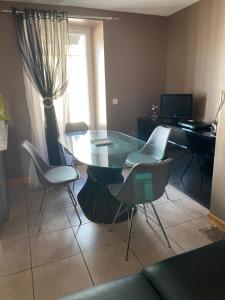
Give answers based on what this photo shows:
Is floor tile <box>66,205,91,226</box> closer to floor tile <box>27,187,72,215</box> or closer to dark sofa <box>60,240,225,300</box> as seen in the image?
floor tile <box>27,187,72,215</box>

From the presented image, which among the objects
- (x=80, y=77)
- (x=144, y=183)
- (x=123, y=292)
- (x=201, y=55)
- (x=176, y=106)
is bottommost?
(x=123, y=292)

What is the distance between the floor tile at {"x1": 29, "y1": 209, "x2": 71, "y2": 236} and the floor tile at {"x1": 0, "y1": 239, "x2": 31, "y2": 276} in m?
0.18

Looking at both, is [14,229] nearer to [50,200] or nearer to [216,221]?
[50,200]

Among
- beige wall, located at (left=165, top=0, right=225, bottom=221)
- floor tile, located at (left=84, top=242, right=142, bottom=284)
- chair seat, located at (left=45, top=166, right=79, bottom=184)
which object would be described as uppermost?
beige wall, located at (left=165, top=0, right=225, bottom=221)

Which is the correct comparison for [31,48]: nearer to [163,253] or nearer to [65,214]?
[65,214]

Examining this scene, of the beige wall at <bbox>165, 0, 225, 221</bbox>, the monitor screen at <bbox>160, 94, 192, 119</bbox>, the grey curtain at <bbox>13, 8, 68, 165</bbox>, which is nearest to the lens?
the beige wall at <bbox>165, 0, 225, 221</bbox>

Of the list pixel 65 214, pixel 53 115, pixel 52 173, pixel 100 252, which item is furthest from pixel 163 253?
pixel 53 115

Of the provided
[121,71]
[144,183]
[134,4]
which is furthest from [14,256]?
[134,4]

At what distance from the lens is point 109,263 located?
5.99 ft

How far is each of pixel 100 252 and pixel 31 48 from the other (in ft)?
8.67

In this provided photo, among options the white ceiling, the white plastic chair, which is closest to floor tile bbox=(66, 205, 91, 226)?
the white plastic chair

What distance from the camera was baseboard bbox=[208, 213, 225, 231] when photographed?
2.19 meters

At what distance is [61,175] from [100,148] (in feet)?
1.66

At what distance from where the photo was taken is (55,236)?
217 centimetres
